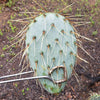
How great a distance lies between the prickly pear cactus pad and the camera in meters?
1.13

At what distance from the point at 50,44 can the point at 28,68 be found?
112 centimetres

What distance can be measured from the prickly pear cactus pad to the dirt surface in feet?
0.45

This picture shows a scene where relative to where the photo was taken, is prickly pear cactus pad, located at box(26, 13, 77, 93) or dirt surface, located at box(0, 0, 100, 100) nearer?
prickly pear cactus pad, located at box(26, 13, 77, 93)

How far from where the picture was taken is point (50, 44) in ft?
3.80

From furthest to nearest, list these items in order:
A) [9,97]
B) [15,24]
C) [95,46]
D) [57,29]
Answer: [15,24] → [95,46] → [9,97] → [57,29]

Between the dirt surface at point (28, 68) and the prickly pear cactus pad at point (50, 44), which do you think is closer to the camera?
the prickly pear cactus pad at point (50, 44)

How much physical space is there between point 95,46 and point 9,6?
1.75 metres

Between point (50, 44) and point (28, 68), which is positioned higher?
point (50, 44)

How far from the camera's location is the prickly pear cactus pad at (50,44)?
1128 mm

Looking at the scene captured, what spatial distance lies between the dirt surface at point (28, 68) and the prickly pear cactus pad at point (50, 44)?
14 centimetres

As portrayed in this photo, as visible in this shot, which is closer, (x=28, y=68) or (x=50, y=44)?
(x=50, y=44)

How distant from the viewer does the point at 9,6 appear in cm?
304

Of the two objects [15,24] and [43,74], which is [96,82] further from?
[15,24]

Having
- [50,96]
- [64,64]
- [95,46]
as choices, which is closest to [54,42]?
[64,64]
